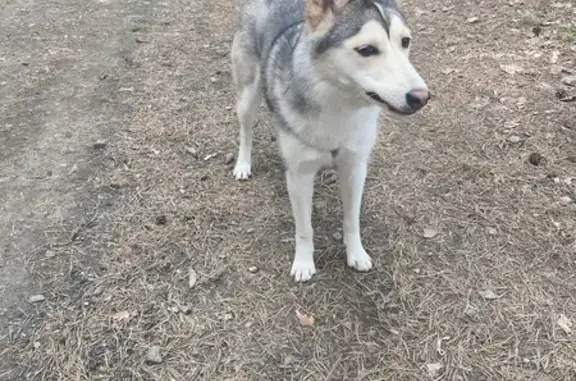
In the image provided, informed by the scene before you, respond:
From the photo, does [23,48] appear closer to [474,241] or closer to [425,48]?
[425,48]

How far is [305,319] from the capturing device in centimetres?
320

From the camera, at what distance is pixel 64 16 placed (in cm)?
651

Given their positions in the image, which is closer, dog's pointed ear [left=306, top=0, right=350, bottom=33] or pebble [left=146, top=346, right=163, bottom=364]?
dog's pointed ear [left=306, top=0, right=350, bottom=33]

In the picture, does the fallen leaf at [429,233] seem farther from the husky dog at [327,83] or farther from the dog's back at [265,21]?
the dog's back at [265,21]

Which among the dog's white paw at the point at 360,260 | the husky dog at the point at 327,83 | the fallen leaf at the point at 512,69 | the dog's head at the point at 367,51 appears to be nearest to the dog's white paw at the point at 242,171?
the husky dog at the point at 327,83

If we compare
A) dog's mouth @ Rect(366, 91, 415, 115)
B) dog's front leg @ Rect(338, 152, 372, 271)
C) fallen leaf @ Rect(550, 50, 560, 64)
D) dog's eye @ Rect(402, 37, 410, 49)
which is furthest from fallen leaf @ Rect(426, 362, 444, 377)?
fallen leaf @ Rect(550, 50, 560, 64)

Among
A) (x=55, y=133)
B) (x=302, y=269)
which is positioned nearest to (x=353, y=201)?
(x=302, y=269)

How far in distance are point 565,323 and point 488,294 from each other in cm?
40

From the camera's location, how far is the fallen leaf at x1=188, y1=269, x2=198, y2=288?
339 cm

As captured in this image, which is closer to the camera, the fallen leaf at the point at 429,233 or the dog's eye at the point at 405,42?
the dog's eye at the point at 405,42

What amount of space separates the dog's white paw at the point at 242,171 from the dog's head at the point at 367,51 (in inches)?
62.5

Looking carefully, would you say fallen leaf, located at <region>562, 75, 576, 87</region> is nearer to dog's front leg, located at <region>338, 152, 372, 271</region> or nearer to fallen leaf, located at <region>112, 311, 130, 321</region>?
dog's front leg, located at <region>338, 152, 372, 271</region>

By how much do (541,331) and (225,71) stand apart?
11.4ft

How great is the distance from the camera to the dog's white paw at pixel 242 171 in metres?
4.16
